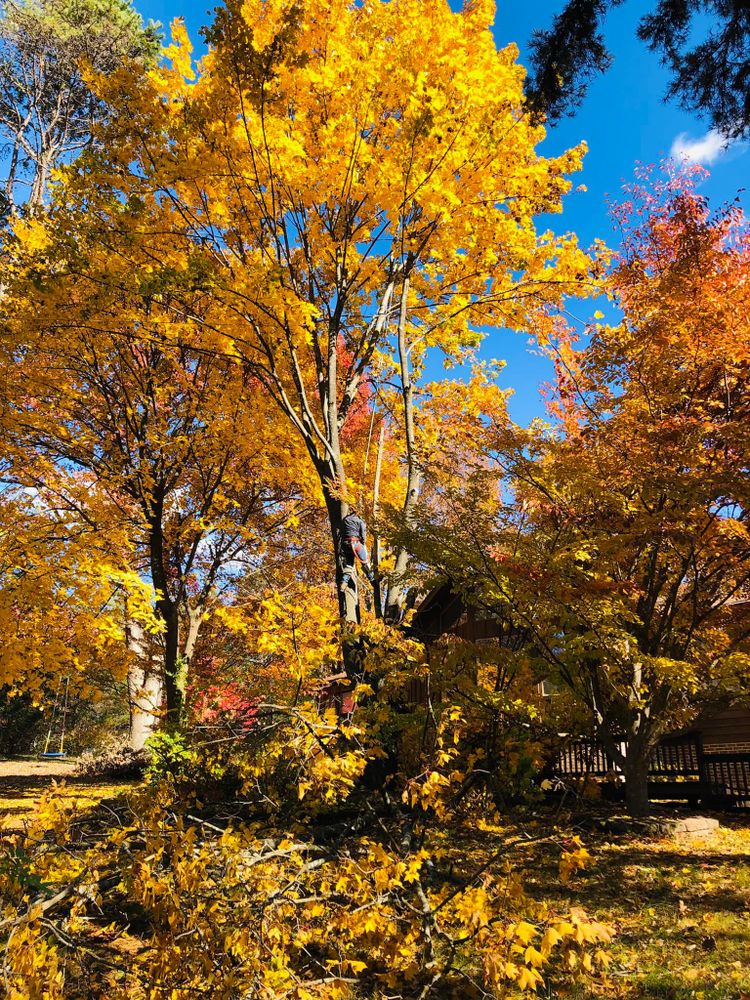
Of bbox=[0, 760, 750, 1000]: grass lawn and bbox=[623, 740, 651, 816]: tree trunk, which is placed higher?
bbox=[623, 740, 651, 816]: tree trunk

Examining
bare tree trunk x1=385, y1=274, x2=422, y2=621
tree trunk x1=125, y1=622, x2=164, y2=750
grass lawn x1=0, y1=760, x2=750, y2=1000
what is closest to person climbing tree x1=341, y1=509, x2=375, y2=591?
bare tree trunk x1=385, y1=274, x2=422, y2=621

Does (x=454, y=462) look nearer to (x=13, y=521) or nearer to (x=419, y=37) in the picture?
(x=419, y=37)

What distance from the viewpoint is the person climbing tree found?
22.6 feet

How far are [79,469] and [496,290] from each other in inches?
326

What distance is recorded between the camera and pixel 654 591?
6762 mm

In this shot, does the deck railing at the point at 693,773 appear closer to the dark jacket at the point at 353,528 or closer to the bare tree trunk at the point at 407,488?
the bare tree trunk at the point at 407,488

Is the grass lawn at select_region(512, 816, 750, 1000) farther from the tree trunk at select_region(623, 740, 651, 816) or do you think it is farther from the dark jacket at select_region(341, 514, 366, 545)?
the dark jacket at select_region(341, 514, 366, 545)

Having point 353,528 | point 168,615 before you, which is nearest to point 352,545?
point 353,528

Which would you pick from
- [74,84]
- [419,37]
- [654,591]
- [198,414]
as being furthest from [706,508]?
[74,84]

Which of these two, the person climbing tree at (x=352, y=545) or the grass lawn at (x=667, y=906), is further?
the person climbing tree at (x=352, y=545)

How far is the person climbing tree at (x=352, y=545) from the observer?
690 cm

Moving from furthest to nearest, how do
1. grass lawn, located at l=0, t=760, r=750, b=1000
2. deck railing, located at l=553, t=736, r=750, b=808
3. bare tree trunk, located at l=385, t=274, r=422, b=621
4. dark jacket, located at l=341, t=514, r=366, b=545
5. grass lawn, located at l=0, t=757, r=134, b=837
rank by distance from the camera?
deck railing, located at l=553, t=736, r=750, b=808
grass lawn, located at l=0, t=757, r=134, b=837
dark jacket, located at l=341, t=514, r=366, b=545
bare tree trunk, located at l=385, t=274, r=422, b=621
grass lawn, located at l=0, t=760, r=750, b=1000

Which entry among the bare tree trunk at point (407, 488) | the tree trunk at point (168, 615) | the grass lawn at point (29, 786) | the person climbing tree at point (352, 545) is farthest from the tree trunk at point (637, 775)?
the tree trunk at point (168, 615)

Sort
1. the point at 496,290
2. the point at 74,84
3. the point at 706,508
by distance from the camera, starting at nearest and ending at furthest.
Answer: the point at 706,508, the point at 496,290, the point at 74,84
